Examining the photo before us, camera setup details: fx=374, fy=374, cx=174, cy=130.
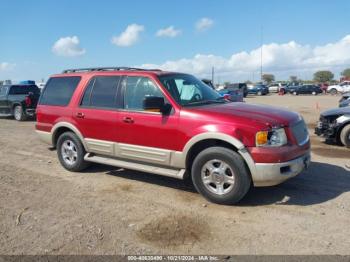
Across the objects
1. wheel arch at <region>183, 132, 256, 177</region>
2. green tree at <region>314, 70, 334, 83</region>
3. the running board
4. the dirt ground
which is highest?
green tree at <region>314, 70, 334, 83</region>

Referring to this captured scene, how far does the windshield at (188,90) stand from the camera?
19.0 ft

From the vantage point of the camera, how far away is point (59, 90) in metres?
7.23

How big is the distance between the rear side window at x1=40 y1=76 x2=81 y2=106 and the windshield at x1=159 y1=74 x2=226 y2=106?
77.2 inches

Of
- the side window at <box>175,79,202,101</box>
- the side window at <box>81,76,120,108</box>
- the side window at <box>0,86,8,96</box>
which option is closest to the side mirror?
the side window at <box>175,79,202,101</box>

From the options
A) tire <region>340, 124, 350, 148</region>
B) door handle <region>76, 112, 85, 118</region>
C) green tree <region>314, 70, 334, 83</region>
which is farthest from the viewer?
green tree <region>314, 70, 334, 83</region>

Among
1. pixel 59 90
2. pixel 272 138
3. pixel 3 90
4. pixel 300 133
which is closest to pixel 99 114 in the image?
pixel 59 90

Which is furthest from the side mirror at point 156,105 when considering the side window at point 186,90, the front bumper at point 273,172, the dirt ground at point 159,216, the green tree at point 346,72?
the green tree at point 346,72

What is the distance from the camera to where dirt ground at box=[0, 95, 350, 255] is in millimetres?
4016

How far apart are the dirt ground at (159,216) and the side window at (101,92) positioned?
133 centimetres

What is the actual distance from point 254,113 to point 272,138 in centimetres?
51

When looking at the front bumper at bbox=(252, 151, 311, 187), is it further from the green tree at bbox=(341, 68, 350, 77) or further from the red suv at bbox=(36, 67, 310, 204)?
the green tree at bbox=(341, 68, 350, 77)

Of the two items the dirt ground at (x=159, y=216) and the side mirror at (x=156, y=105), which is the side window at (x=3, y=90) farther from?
the side mirror at (x=156, y=105)

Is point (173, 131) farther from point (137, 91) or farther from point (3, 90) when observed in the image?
point (3, 90)

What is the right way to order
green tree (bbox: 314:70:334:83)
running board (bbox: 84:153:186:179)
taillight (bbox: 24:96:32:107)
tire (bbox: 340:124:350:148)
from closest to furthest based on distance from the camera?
running board (bbox: 84:153:186:179), tire (bbox: 340:124:350:148), taillight (bbox: 24:96:32:107), green tree (bbox: 314:70:334:83)
